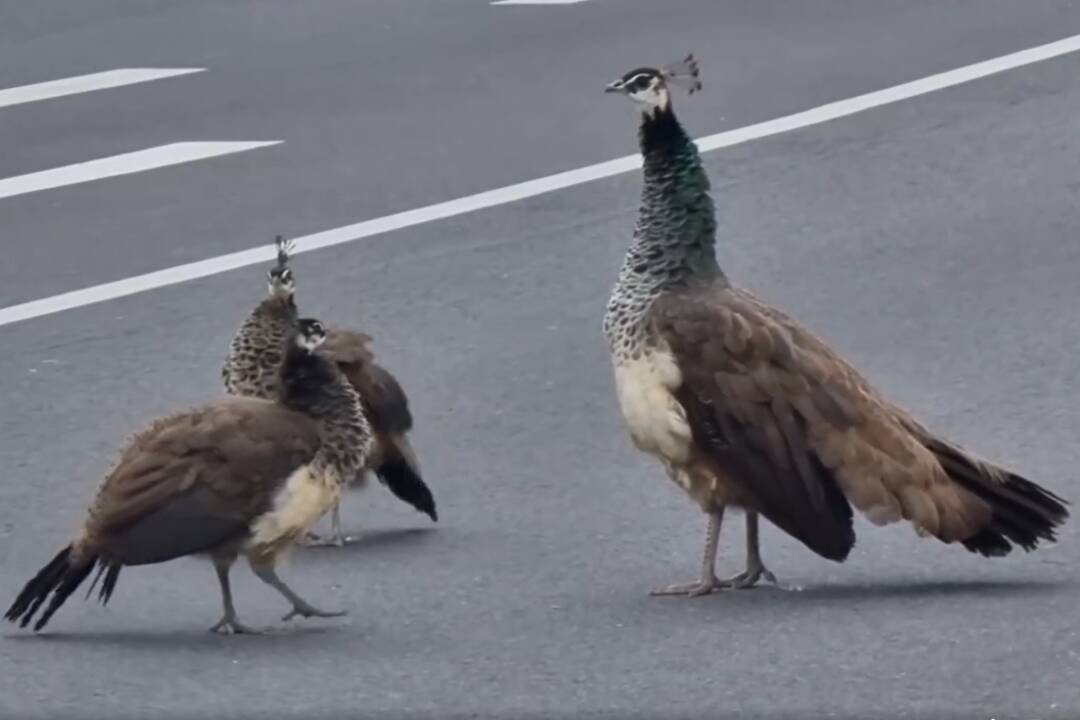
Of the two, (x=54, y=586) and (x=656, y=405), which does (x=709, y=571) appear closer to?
(x=656, y=405)

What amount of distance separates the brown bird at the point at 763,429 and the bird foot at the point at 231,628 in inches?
42.1

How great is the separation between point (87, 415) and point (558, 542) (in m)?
1.96

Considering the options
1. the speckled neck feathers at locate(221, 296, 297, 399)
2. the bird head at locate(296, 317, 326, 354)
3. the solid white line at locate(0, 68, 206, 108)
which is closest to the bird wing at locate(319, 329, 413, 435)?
the speckled neck feathers at locate(221, 296, 297, 399)

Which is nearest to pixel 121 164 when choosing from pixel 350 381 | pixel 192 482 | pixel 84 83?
pixel 84 83

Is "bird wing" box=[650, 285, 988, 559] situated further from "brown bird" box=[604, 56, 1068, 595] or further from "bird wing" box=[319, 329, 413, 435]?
"bird wing" box=[319, 329, 413, 435]

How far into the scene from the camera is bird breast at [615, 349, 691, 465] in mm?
7336

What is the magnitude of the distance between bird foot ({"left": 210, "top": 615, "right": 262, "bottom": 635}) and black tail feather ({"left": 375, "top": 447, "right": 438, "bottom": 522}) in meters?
1.02

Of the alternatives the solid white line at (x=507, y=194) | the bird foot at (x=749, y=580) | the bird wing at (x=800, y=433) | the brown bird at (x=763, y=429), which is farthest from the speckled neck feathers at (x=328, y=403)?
the solid white line at (x=507, y=194)

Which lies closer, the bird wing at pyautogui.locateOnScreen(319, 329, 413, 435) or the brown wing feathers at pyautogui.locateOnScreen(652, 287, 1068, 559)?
the brown wing feathers at pyautogui.locateOnScreen(652, 287, 1068, 559)

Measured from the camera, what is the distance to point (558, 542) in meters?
7.95

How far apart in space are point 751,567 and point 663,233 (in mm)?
882

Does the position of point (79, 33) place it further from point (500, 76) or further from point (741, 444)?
point (741, 444)

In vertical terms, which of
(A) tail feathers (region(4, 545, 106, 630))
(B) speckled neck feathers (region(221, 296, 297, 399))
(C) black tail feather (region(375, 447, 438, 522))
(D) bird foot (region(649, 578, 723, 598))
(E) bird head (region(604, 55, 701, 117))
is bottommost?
(D) bird foot (region(649, 578, 723, 598))

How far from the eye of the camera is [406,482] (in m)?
8.12
